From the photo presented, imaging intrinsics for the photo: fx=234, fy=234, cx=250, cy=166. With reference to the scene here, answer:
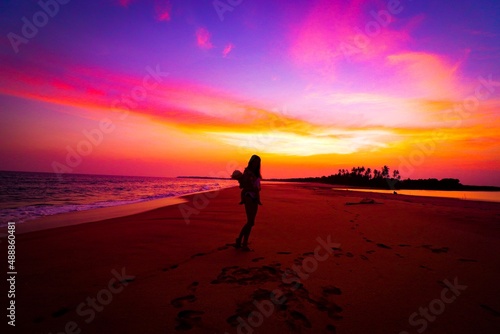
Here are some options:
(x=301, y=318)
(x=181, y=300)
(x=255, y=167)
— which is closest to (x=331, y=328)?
(x=301, y=318)

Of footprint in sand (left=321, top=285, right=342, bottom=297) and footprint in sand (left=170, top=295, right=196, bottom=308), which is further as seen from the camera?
footprint in sand (left=321, top=285, right=342, bottom=297)

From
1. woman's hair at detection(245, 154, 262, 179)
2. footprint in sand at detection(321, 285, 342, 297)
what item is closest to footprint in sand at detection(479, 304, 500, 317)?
footprint in sand at detection(321, 285, 342, 297)

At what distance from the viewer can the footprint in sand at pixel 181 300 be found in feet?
10.3

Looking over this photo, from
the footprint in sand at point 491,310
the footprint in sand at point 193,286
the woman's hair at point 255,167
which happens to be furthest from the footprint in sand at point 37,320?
the footprint in sand at point 491,310

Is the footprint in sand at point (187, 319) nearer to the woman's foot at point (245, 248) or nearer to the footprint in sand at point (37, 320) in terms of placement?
the footprint in sand at point (37, 320)

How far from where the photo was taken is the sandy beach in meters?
2.86

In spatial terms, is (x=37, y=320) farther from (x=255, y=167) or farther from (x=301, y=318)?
(x=255, y=167)

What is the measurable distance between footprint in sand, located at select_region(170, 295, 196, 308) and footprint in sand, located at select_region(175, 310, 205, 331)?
7.5 inches

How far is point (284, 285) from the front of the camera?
148 inches

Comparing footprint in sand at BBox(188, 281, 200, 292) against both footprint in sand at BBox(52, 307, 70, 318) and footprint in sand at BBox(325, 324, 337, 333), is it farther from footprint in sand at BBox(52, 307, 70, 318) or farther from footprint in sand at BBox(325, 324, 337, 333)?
footprint in sand at BBox(325, 324, 337, 333)

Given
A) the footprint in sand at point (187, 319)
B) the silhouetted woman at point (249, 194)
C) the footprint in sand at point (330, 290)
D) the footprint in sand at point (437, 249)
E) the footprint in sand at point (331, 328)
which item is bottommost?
the footprint in sand at point (187, 319)

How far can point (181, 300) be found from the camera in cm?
327

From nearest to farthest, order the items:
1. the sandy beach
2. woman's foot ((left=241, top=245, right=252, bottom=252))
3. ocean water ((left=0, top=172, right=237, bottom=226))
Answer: the sandy beach, woman's foot ((left=241, top=245, right=252, bottom=252)), ocean water ((left=0, top=172, right=237, bottom=226))

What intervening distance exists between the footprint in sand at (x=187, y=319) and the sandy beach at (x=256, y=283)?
0.01 metres
